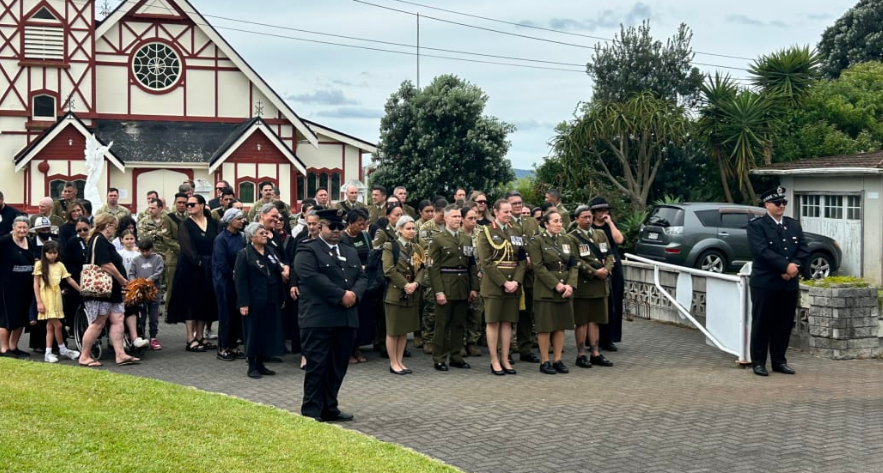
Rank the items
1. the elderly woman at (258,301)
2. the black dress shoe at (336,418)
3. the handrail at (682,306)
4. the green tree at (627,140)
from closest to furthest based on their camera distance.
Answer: the black dress shoe at (336,418), the elderly woman at (258,301), the handrail at (682,306), the green tree at (627,140)

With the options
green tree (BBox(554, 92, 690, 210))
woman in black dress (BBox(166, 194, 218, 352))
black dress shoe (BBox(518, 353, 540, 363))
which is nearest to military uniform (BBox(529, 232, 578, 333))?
black dress shoe (BBox(518, 353, 540, 363))

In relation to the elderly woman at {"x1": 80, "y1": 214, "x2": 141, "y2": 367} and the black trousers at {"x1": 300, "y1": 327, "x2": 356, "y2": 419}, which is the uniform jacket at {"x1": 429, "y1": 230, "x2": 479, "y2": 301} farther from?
the elderly woman at {"x1": 80, "y1": 214, "x2": 141, "y2": 367}

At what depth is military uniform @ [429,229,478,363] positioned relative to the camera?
40.1 ft

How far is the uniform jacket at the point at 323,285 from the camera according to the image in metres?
9.05

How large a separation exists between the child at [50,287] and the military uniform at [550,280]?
5552 millimetres

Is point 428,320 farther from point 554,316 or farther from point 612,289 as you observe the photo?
point 612,289

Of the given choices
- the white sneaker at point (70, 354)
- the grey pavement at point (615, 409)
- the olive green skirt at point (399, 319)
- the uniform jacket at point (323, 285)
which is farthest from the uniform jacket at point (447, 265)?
the white sneaker at point (70, 354)

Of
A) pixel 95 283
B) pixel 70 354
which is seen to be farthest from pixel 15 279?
pixel 95 283

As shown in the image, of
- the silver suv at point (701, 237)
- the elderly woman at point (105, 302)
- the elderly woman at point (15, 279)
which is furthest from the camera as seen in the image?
the silver suv at point (701, 237)

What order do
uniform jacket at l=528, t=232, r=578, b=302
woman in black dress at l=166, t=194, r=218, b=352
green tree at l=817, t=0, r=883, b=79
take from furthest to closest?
green tree at l=817, t=0, r=883, b=79
woman in black dress at l=166, t=194, r=218, b=352
uniform jacket at l=528, t=232, r=578, b=302

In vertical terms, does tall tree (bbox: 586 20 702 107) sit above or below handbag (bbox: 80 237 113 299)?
above

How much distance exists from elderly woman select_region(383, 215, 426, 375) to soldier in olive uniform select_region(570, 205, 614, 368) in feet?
6.41

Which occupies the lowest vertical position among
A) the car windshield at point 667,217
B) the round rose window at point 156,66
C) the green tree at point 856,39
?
the car windshield at point 667,217

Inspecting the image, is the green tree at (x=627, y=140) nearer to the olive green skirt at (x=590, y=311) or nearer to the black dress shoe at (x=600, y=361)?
the olive green skirt at (x=590, y=311)
